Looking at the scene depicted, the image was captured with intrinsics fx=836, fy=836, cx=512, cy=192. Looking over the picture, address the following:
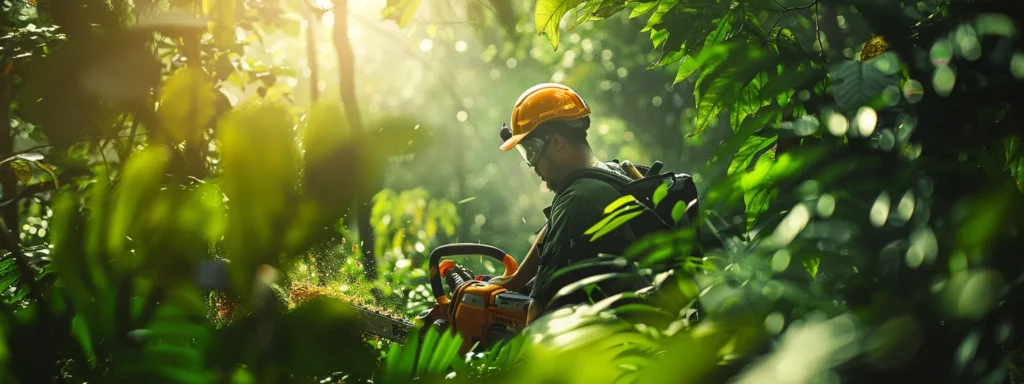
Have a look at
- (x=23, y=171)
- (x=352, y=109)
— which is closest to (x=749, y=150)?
(x=352, y=109)

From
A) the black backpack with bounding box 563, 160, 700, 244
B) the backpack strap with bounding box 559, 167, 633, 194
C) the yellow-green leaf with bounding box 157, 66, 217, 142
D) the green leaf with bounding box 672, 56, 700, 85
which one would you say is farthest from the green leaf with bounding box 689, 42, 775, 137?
the backpack strap with bounding box 559, 167, 633, 194

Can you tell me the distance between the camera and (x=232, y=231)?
70 centimetres

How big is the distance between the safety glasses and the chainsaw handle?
2.18 feet

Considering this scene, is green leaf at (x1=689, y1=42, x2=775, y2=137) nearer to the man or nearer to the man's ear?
the man

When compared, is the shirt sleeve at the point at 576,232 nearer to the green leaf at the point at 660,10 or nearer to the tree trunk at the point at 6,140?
the green leaf at the point at 660,10

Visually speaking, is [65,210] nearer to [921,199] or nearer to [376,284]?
[921,199]

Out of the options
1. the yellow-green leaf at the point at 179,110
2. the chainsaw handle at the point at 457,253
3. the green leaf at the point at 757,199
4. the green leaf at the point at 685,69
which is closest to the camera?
the green leaf at the point at 757,199

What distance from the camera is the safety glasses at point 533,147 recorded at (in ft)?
12.1

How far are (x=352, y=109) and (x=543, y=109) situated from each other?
7.88 feet

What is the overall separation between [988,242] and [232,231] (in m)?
0.80

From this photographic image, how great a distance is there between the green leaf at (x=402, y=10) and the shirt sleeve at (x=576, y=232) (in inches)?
57.0

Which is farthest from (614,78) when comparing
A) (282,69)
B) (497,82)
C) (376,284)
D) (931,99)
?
(931,99)

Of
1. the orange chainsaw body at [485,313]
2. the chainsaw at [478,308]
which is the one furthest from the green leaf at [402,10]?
the orange chainsaw body at [485,313]

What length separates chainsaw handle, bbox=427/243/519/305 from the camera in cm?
425
